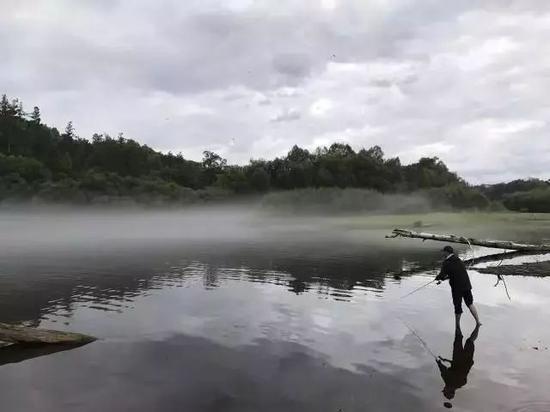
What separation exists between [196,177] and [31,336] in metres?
168

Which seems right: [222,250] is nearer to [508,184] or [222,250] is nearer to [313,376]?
[313,376]

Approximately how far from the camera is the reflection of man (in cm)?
1216

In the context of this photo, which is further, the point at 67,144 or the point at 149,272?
the point at 67,144

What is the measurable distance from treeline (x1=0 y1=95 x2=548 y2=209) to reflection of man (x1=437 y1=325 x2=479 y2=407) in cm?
11173

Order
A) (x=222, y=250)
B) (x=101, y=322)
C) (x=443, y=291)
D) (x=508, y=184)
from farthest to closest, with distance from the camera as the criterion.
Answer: (x=508, y=184)
(x=222, y=250)
(x=443, y=291)
(x=101, y=322)

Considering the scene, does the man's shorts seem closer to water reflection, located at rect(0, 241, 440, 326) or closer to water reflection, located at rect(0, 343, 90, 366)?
water reflection, located at rect(0, 241, 440, 326)

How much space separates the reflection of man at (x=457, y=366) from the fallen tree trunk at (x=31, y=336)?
34.2ft

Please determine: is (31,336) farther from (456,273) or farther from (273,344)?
(456,273)

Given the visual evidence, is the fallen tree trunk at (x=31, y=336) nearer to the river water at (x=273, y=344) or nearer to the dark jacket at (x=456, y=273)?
the river water at (x=273, y=344)

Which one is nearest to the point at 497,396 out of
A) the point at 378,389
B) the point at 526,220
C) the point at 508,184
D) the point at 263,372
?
the point at 378,389

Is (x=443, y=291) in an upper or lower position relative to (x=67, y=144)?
lower

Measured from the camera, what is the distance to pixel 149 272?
110ft

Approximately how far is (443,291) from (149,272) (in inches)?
706

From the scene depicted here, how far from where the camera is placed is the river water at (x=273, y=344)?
11758mm
